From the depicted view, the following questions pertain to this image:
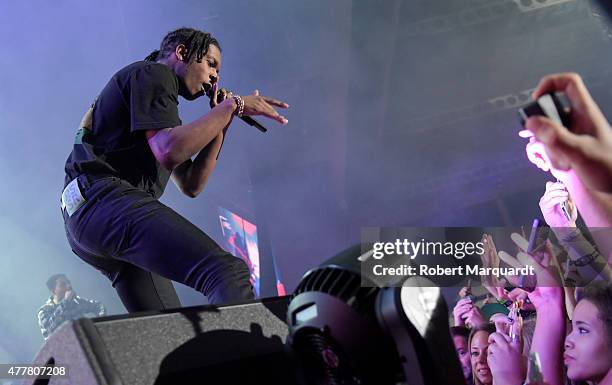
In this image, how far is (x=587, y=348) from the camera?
5.01ft

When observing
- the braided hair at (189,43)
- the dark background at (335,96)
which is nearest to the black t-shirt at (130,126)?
the braided hair at (189,43)

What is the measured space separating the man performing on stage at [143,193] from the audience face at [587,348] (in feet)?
3.59

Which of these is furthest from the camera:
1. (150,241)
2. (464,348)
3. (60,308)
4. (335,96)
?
(60,308)

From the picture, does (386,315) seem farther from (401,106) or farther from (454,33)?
(401,106)

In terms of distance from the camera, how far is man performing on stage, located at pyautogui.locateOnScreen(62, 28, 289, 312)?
3.49 feet

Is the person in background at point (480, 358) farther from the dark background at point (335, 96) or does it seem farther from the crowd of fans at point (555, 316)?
the dark background at point (335, 96)

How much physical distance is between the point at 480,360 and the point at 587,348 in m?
0.69

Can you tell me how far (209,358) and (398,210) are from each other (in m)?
5.58

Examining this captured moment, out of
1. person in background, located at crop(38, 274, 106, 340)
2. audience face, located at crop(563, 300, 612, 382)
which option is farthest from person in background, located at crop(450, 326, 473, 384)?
person in background, located at crop(38, 274, 106, 340)

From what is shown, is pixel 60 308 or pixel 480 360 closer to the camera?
pixel 480 360

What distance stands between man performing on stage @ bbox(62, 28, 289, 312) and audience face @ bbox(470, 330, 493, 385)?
1.45 meters

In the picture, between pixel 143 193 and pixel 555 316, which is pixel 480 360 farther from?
pixel 143 193

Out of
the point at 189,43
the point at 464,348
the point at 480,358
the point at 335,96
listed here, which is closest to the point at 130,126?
the point at 189,43

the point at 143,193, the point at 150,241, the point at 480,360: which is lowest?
the point at 480,360
